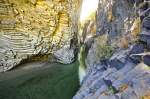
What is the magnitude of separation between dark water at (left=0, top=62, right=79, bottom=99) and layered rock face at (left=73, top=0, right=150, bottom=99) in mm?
2591

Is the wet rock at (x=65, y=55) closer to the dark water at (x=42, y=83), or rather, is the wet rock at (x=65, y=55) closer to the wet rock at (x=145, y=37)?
the dark water at (x=42, y=83)

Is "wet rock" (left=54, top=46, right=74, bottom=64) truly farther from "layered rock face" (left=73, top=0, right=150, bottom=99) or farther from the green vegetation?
"layered rock face" (left=73, top=0, right=150, bottom=99)

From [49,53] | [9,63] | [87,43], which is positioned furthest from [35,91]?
[49,53]

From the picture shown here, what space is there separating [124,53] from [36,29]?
10.9 m

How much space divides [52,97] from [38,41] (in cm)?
724

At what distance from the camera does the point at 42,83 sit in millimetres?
13391

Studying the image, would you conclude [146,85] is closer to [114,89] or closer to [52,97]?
[114,89]

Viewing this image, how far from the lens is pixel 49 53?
18078mm

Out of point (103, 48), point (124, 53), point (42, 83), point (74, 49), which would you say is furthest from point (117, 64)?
point (74, 49)

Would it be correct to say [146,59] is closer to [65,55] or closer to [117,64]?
[117,64]

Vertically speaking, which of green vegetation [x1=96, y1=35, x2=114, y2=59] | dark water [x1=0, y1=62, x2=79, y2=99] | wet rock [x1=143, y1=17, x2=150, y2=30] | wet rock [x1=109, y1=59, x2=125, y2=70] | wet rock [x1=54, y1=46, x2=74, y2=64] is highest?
wet rock [x1=143, y1=17, x2=150, y2=30]

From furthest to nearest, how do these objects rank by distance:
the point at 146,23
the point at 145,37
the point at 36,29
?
the point at 36,29
the point at 146,23
the point at 145,37

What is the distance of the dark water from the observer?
447 inches

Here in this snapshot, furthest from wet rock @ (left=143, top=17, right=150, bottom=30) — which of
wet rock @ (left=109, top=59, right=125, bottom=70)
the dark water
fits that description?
the dark water
